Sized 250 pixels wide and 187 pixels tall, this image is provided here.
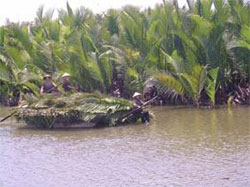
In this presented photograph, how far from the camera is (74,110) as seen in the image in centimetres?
1502

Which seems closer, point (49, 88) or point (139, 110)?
point (139, 110)

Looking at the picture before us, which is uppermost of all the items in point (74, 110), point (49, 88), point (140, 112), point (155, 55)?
point (155, 55)

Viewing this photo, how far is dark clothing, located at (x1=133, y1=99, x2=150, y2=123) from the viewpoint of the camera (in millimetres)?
15375

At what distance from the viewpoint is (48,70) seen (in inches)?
884

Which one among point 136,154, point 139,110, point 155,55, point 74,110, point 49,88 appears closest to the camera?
point 136,154

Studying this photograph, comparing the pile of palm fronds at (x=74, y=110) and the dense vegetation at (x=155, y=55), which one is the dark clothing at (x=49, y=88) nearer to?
the pile of palm fronds at (x=74, y=110)

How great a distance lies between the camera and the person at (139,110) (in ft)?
50.4

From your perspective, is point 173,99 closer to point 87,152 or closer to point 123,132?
point 123,132

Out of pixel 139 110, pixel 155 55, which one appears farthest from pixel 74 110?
pixel 155 55

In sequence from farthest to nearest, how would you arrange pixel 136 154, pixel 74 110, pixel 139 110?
pixel 139 110
pixel 74 110
pixel 136 154

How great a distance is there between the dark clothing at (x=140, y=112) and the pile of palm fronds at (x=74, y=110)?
18 cm

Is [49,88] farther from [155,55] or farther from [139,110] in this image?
[155,55]

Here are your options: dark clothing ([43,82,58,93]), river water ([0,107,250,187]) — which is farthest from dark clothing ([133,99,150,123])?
dark clothing ([43,82,58,93])

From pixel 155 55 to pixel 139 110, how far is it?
4.97 meters
